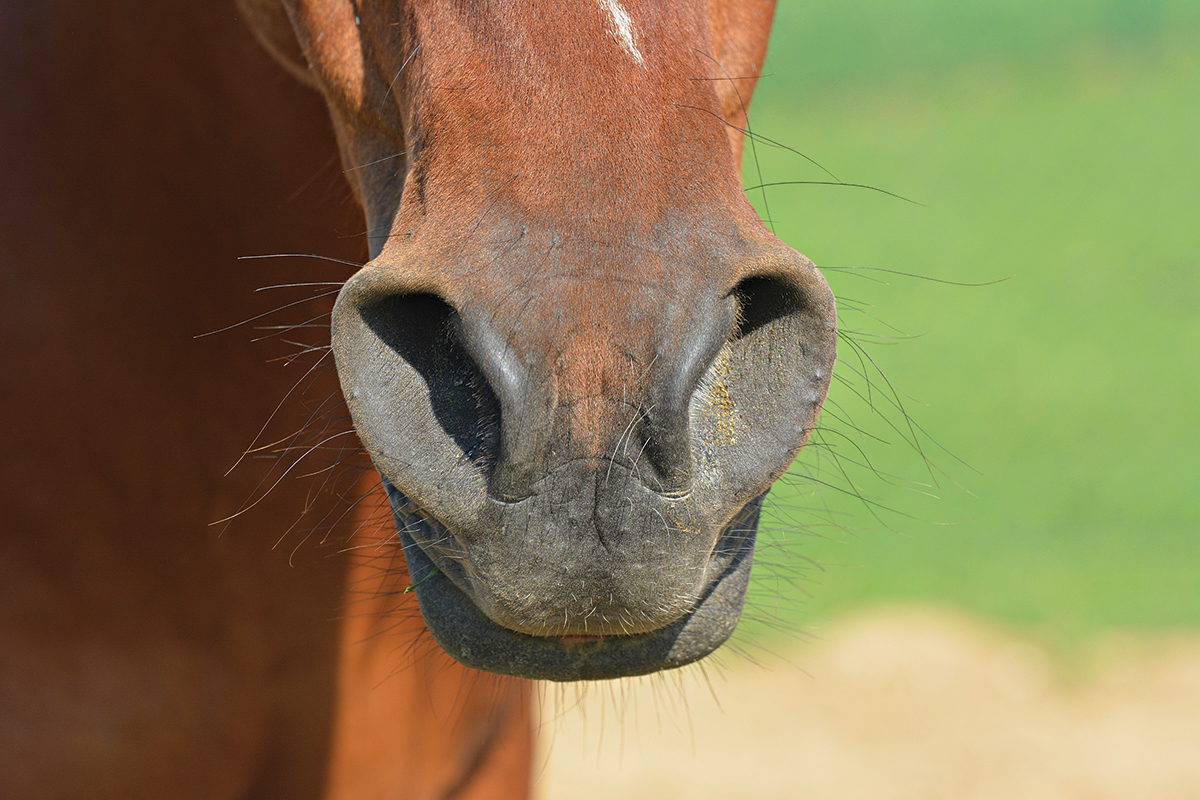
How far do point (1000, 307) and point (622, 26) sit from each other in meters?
8.94

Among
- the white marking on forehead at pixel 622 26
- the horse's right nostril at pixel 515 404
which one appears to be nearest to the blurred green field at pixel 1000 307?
the white marking on forehead at pixel 622 26

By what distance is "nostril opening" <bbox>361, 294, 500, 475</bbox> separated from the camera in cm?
102

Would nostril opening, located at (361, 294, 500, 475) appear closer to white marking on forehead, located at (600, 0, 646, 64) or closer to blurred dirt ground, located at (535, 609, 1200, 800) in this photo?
white marking on forehead, located at (600, 0, 646, 64)

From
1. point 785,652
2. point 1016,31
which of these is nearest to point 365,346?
point 785,652

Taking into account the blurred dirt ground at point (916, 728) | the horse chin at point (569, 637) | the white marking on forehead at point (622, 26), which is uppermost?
the white marking on forehead at point (622, 26)

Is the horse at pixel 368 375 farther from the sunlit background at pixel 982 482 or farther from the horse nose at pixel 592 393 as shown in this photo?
the sunlit background at pixel 982 482

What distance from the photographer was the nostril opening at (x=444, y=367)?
1022 millimetres

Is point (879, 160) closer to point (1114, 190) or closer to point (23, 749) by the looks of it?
point (1114, 190)

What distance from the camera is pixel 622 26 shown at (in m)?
1.10

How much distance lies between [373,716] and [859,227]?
10120 millimetres

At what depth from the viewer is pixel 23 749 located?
160 cm

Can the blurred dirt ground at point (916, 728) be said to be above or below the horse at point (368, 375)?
below

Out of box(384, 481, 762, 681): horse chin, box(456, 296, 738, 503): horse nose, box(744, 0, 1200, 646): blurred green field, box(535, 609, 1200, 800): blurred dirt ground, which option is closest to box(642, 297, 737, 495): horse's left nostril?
box(456, 296, 738, 503): horse nose

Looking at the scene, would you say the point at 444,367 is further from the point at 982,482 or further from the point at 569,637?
the point at 982,482
